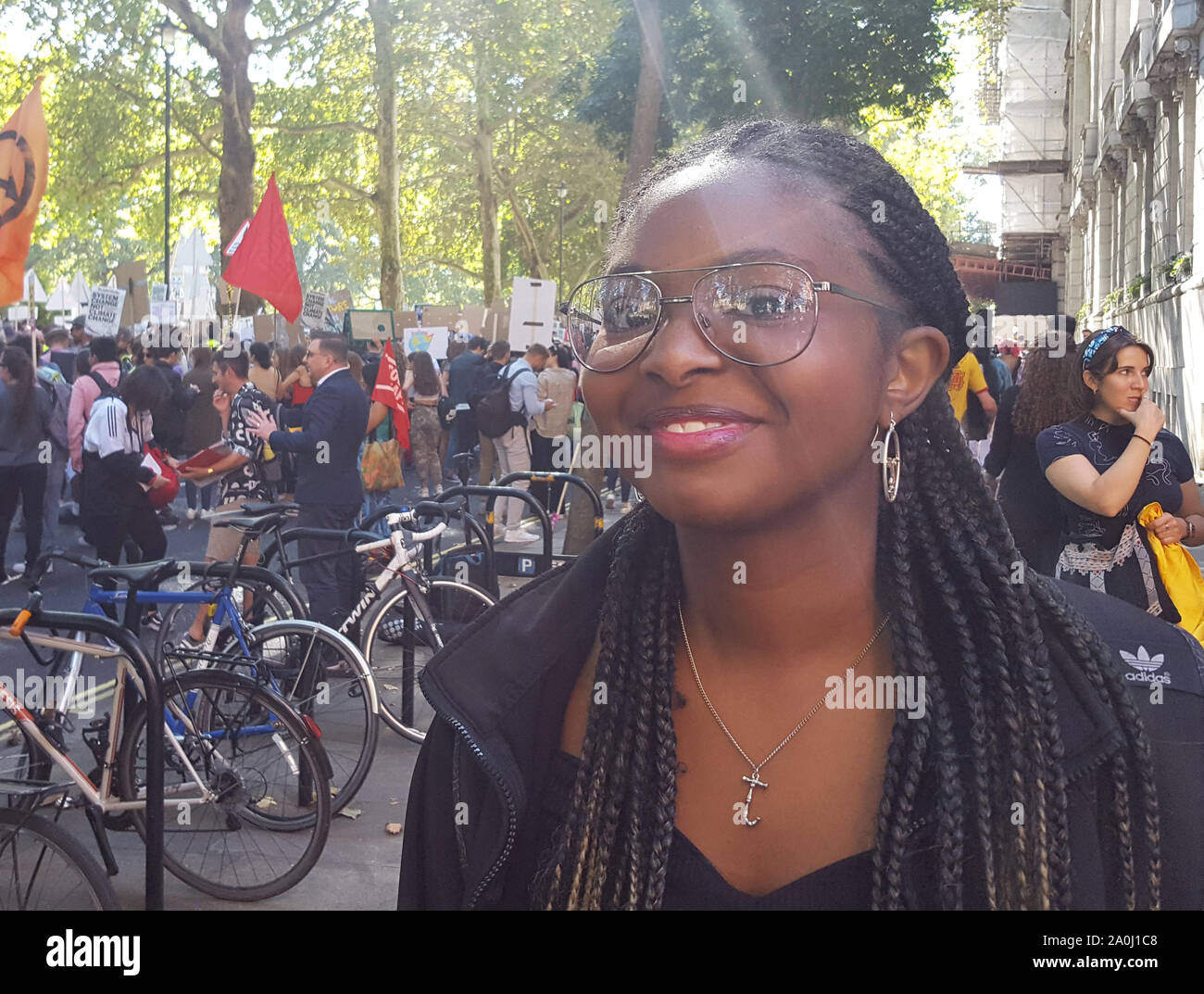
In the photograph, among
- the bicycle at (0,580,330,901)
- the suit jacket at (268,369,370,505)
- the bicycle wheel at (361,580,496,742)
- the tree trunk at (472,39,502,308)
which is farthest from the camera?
the tree trunk at (472,39,502,308)

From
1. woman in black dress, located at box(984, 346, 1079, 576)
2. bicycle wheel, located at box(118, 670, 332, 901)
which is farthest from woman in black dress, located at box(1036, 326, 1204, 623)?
bicycle wheel, located at box(118, 670, 332, 901)

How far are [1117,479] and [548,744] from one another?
3457 millimetres

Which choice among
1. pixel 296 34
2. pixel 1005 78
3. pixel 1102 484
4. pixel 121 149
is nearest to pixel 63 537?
pixel 1102 484

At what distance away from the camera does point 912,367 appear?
1.59 m

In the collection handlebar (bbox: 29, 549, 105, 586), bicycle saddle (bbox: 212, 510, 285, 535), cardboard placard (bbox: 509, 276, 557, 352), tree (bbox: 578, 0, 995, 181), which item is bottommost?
handlebar (bbox: 29, 549, 105, 586)

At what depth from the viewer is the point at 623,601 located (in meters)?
1.70

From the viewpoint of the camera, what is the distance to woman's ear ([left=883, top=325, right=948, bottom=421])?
61.8 inches

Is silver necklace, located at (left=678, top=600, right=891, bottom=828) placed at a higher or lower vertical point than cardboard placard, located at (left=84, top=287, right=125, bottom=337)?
lower

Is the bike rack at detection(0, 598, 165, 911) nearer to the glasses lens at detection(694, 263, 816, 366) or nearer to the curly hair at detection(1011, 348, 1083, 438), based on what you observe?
the glasses lens at detection(694, 263, 816, 366)

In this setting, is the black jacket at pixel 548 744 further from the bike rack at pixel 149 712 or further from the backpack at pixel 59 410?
the backpack at pixel 59 410

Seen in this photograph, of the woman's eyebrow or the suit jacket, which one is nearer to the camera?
the woman's eyebrow

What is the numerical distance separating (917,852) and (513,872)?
0.45m

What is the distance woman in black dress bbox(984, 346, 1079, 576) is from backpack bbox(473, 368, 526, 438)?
876 cm
